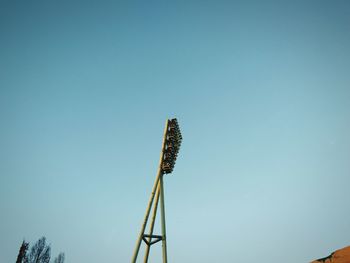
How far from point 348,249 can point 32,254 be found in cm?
4977

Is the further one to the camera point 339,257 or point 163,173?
point 339,257

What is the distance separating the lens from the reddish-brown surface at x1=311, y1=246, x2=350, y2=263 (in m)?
22.8

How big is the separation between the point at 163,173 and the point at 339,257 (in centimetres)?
2240

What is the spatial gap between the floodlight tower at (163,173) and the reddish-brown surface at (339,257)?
21285mm

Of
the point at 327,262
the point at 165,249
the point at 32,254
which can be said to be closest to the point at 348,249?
the point at 327,262

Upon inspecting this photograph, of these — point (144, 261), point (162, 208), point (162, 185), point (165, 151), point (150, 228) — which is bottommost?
point (144, 261)

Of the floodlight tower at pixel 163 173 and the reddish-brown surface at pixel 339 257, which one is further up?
the floodlight tower at pixel 163 173

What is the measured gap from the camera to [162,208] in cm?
1304

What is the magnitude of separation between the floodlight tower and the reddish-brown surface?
21285 millimetres

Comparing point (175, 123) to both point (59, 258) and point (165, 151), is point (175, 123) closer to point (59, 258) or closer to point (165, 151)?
point (165, 151)

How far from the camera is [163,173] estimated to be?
1446cm

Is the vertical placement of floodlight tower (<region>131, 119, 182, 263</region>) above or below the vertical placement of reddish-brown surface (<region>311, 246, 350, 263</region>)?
above

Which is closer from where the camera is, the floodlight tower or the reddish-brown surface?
the floodlight tower

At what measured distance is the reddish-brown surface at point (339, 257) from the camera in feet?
74.8
